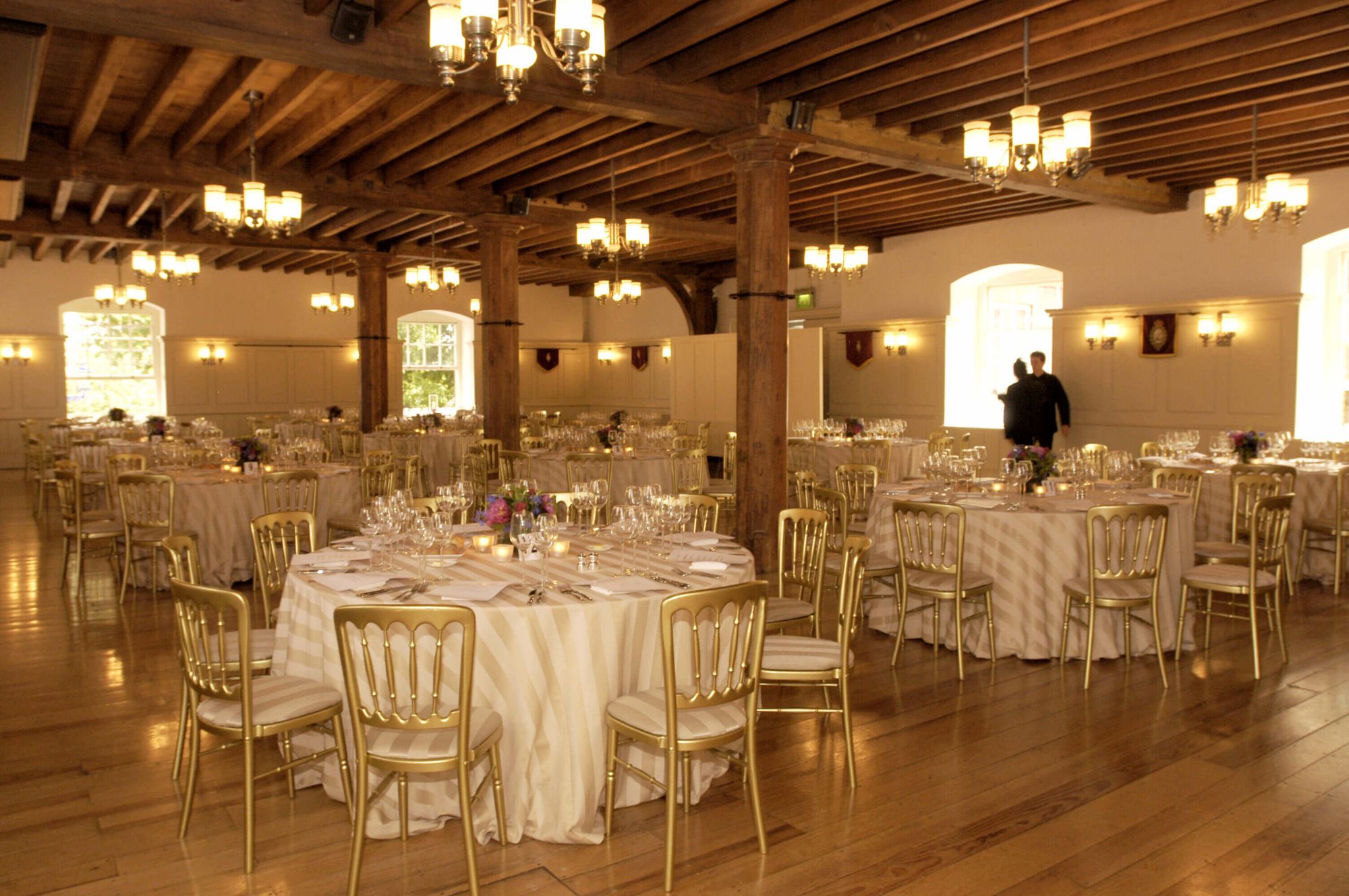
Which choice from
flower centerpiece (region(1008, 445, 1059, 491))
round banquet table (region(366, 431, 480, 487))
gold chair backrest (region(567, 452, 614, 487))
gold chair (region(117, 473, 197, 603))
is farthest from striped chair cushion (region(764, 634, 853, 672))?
round banquet table (region(366, 431, 480, 487))

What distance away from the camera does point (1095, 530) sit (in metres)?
5.56

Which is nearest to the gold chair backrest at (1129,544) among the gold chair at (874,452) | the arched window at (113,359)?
the gold chair at (874,452)

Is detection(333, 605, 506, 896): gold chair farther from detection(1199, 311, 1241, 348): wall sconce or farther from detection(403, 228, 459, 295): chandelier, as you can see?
detection(1199, 311, 1241, 348): wall sconce

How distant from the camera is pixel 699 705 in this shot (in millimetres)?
3221

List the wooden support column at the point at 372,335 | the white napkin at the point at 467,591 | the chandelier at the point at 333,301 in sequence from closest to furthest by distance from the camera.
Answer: the white napkin at the point at 467,591 < the wooden support column at the point at 372,335 < the chandelier at the point at 333,301

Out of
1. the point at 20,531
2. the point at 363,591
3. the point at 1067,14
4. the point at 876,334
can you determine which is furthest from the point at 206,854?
the point at 876,334

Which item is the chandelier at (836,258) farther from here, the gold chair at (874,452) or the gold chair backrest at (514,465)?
the gold chair backrest at (514,465)

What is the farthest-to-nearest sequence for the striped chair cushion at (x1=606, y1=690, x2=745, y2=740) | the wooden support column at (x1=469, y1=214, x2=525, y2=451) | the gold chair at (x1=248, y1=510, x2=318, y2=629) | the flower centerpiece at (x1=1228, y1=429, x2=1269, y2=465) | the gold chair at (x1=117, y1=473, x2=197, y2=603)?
the wooden support column at (x1=469, y1=214, x2=525, y2=451), the flower centerpiece at (x1=1228, y1=429, x2=1269, y2=465), the gold chair at (x1=117, y1=473, x2=197, y2=603), the gold chair at (x1=248, y1=510, x2=318, y2=629), the striped chair cushion at (x1=606, y1=690, x2=745, y2=740)

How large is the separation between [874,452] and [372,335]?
25.1 ft

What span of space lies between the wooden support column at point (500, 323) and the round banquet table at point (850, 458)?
351cm

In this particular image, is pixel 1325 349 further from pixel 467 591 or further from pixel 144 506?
pixel 144 506

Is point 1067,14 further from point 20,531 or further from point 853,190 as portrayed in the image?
point 20,531

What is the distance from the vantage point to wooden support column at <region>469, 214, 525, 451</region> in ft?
36.4

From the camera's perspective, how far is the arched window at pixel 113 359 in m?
17.8
